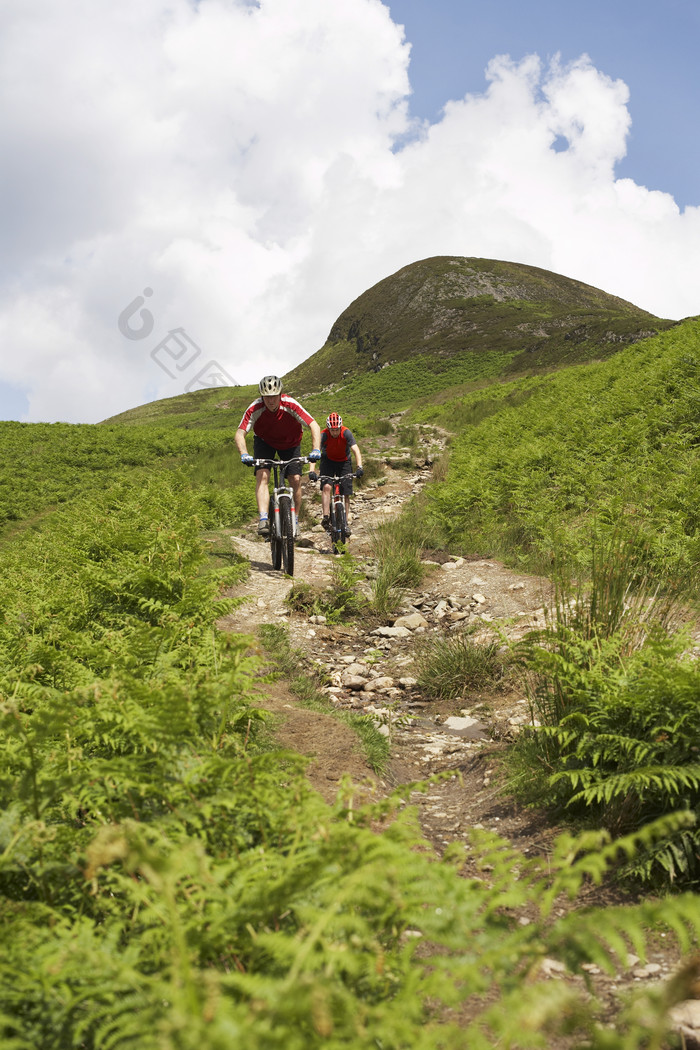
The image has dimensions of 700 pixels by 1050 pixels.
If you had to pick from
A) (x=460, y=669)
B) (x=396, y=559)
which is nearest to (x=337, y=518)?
(x=396, y=559)

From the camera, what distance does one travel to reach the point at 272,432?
8.62 metres

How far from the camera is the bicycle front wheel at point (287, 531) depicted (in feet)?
26.3

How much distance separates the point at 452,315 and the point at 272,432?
60.7m

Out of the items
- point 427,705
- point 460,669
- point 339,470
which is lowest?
point 427,705

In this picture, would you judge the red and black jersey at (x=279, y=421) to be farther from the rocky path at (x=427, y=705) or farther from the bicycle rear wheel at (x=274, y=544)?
the rocky path at (x=427, y=705)

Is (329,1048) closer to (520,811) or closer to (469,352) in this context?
(520,811)

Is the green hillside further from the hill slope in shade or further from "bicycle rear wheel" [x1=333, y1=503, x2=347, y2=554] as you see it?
the hill slope in shade

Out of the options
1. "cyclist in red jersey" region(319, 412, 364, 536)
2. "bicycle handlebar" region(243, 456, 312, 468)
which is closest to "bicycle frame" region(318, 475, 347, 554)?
"cyclist in red jersey" region(319, 412, 364, 536)

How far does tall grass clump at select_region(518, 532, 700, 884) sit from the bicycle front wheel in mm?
4452

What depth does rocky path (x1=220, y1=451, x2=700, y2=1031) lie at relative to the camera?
340 cm

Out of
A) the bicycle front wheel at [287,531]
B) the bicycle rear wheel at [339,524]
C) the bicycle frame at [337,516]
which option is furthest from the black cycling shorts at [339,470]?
the bicycle front wheel at [287,531]

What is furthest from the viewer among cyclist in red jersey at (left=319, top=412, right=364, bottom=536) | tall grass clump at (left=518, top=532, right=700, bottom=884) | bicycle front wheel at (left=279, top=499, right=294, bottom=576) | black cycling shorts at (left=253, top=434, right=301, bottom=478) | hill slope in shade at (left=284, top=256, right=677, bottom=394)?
hill slope in shade at (left=284, top=256, right=677, bottom=394)

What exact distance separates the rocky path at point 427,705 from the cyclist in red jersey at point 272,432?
1.12 meters

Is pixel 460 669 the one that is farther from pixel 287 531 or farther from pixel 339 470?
pixel 339 470
